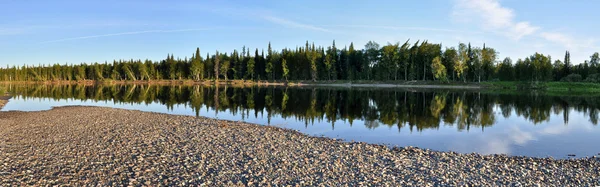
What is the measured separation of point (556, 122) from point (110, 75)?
558 feet

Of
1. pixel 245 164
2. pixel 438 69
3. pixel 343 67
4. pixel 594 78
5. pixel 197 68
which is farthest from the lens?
pixel 197 68

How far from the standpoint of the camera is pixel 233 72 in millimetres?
139875

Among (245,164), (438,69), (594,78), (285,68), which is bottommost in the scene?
(245,164)

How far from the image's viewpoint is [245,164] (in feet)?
39.5

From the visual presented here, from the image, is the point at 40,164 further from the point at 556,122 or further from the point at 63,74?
the point at 63,74

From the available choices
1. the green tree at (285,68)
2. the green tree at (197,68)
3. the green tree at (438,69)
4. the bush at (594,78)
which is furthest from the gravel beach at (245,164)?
the green tree at (197,68)

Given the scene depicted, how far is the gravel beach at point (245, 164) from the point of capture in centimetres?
1026

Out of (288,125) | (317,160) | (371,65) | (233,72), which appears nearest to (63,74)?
(233,72)

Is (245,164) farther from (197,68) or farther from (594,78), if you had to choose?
(197,68)

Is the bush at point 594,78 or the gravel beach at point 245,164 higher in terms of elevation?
the bush at point 594,78

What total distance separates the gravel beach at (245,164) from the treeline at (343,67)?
3314 inches

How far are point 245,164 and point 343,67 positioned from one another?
109547 millimetres

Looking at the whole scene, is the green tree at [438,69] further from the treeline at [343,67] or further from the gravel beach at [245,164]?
the gravel beach at [245,164]

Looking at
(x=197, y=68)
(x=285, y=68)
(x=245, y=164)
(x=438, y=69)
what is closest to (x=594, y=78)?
(x=438, y=69)
